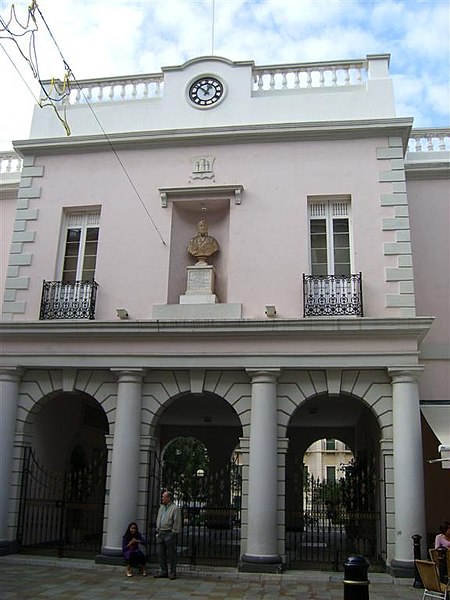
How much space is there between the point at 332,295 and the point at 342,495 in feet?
18.3

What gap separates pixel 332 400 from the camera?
1708 cm

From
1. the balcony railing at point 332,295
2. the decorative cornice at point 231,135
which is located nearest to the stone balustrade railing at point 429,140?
the decorative cornice at point 231,135

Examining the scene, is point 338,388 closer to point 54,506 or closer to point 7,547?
point 54,506

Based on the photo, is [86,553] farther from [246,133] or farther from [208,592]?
[246,133]

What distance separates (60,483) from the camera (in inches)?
600

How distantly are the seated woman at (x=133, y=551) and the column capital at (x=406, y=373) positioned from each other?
5.75m

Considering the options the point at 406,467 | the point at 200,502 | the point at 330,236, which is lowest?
the point at 200,502

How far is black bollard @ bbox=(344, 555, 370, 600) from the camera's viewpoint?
6.66 meters

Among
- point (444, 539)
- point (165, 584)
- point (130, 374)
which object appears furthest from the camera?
point (130, 374)

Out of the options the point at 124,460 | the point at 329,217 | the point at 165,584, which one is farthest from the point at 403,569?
the point at 329,217

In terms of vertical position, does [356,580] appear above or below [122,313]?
below

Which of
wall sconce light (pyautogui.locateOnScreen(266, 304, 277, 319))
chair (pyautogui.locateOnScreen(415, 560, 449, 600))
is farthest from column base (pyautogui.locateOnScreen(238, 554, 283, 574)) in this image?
wall sconce light (pyautogui.locateOnScreen(266, 304, 277, 319))

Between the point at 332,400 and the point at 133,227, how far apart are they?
7199mm

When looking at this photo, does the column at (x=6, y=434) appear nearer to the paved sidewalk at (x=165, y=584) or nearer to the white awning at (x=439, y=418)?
the paved sidewalk at (x=165, y=584)
